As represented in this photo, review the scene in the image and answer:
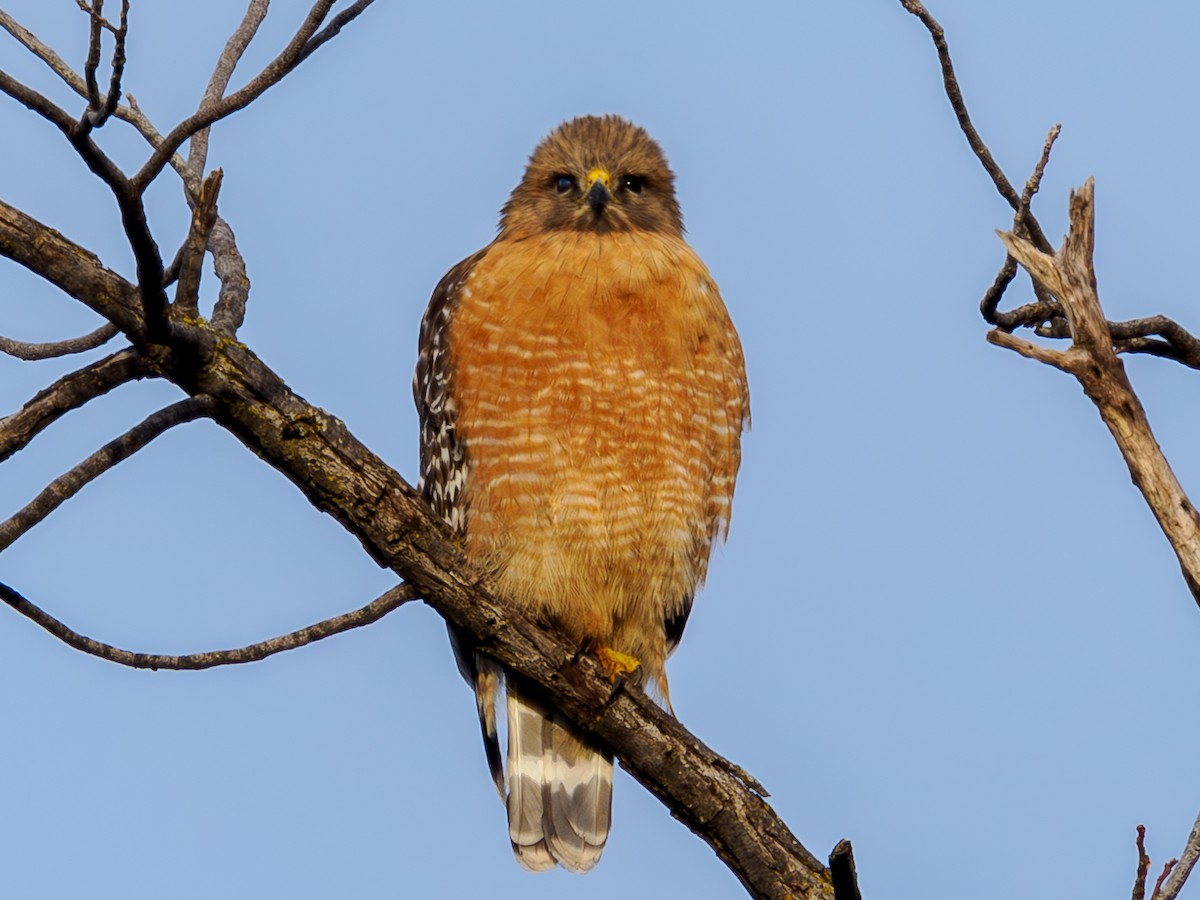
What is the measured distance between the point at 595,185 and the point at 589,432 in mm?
1483

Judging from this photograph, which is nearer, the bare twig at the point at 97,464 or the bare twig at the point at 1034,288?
the bare twig at the point at 97,464

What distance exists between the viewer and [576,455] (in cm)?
606

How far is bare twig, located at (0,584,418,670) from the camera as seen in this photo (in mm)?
4203

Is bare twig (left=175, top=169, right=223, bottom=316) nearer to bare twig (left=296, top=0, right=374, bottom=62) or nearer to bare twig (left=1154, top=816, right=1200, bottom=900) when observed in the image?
bare twig (left=296, top=0, right=374, bottom=62)

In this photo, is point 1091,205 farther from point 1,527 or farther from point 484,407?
point 1,527

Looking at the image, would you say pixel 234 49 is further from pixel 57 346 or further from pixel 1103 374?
pixel 1103 374

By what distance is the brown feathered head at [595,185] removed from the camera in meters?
6.93

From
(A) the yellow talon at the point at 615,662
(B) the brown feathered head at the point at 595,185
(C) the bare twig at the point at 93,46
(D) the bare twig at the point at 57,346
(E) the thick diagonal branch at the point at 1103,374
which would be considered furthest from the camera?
(B) the brown feathered head at the point at 595,185

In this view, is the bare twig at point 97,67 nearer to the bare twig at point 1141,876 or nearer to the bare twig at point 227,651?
the bare twig at point 227,651

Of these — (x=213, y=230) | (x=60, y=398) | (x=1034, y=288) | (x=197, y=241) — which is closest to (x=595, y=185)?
(x=213, y=230)

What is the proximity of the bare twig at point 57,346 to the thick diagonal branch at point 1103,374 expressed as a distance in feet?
10.4

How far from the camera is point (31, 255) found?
4.15 metres

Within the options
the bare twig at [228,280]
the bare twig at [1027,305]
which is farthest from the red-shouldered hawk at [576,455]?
the bare twig at [1027,305]

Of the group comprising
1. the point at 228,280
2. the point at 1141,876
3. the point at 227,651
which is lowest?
the point at 1141,876
